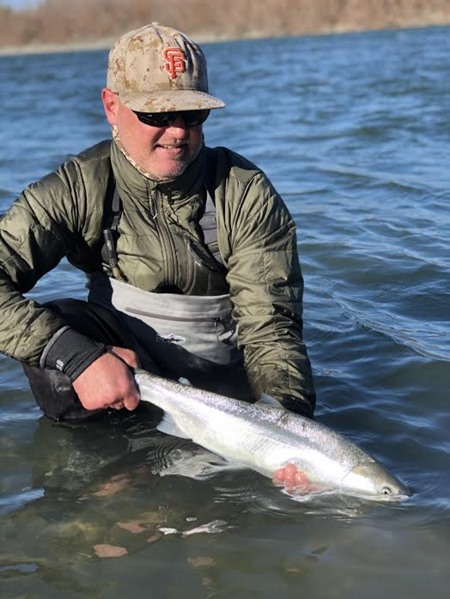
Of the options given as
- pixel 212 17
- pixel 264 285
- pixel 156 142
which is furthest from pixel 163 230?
pixel 212 17

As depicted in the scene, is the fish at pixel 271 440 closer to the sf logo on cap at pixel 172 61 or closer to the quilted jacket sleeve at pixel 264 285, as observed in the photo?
the quilted jacket sleeve at pixel 264 285

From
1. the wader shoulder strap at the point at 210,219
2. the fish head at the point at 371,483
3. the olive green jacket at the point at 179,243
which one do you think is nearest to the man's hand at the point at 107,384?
the olive green jacket at the point at 179,243

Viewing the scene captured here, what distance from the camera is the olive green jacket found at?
16.0 ft

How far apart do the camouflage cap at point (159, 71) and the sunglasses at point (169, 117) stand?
0.08 meters

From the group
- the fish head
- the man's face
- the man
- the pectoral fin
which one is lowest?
the fish head

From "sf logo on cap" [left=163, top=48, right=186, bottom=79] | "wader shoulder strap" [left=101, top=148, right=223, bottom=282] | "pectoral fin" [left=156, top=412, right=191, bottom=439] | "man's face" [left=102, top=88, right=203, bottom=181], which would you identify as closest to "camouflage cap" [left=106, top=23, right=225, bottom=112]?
"sf logo on cap" [left=163, top=48, right=186, bottom=79]

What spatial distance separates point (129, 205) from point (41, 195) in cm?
47

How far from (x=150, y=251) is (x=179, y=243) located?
0.57 ft

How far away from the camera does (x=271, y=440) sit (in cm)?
446

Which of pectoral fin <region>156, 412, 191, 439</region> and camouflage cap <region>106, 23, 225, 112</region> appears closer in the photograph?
camouflage cap <region>106, 23, 225, 112</region>

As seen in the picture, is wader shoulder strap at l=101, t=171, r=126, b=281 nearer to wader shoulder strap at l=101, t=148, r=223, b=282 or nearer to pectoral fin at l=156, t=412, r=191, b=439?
wader shoulder strap at l=101, t=148, r=223, b=282

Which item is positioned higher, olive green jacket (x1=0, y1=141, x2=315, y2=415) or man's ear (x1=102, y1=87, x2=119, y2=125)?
man's ear (x1=102, y1=87, x2=119, y2=125)

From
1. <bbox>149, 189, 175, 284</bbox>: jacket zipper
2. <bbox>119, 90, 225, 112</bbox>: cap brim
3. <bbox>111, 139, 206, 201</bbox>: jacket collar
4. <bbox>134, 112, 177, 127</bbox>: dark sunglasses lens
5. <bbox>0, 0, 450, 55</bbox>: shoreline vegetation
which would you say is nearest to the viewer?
<bbox>119, 90, 225, 112</bbox>: cap brim

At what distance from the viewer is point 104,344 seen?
16.4 feet
